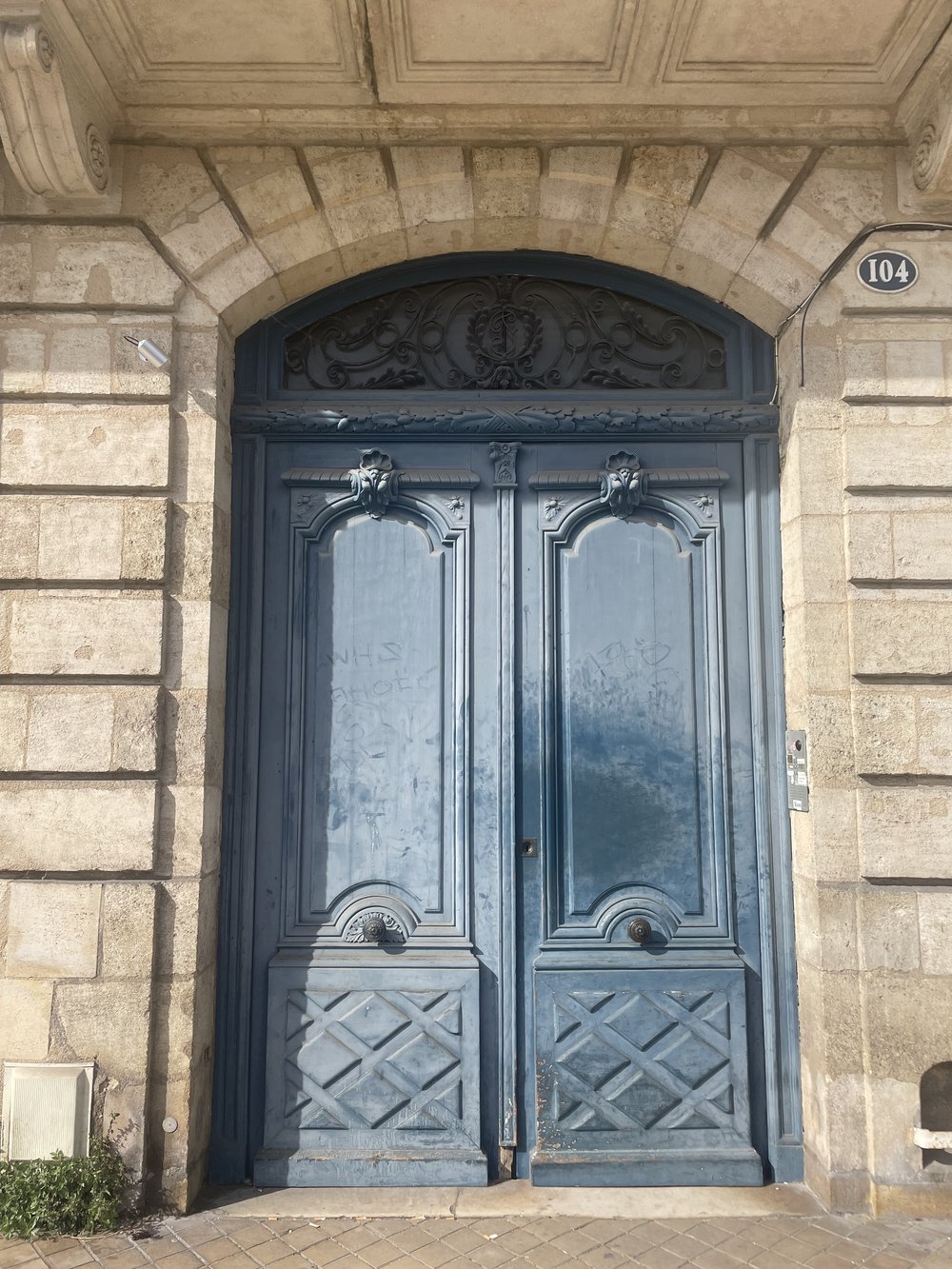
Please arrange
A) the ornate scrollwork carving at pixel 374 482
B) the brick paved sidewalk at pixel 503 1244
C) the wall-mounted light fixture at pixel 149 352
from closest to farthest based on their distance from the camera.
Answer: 1. the brick paved sidewalk at pixel 503 1244
2. the wall-mounted light fixture at pixel 149 352
3. the ornate scrollwork carving at pixel 374 482

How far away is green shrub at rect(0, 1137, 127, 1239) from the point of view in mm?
3420

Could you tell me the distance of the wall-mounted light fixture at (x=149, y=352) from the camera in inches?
151

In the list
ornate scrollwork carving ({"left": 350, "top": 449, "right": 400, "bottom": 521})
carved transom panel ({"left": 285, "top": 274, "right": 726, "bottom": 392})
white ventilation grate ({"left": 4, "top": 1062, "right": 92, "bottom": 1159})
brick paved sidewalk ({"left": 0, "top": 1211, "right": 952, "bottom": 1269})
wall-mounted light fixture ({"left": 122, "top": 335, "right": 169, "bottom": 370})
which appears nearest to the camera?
brick paved sidewalk ({"left": 0, "top": 1211, "right": 952, "bottom": 1269})

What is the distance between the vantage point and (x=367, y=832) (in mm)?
4082

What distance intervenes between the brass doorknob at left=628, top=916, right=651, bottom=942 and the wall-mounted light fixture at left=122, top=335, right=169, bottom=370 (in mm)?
2970

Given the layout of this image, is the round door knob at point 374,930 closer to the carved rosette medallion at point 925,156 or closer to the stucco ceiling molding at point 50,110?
the stucco ceiling molding at point 50,110

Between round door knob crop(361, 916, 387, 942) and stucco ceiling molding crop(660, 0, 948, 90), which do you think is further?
round door knob crop(361, 916, 387, 942)

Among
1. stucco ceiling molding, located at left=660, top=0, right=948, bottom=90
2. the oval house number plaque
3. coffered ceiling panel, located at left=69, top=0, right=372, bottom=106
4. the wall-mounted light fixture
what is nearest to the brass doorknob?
the oval house number plaque

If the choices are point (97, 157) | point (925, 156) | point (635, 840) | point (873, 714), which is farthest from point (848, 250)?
point (97, 157)

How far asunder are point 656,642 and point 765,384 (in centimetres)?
127

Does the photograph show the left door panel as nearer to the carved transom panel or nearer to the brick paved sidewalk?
the brick paved sidewalk

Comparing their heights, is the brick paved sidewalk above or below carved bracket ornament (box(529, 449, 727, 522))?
below

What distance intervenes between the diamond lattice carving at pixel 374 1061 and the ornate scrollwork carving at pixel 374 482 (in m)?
2.05

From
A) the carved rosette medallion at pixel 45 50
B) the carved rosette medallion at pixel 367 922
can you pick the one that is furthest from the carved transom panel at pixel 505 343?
the carved rosette medallion at pixel 367 922
